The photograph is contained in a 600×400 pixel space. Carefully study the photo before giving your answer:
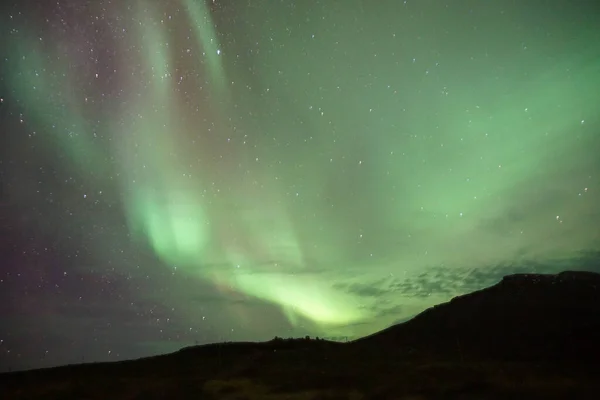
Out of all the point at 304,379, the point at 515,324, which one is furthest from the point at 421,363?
the point at 515,324

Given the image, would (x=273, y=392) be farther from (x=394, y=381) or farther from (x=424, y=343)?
(x=424, y=343)

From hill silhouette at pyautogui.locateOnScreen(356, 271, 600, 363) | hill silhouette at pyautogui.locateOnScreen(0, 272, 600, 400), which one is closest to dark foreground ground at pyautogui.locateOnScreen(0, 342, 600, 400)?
hill silhouette at pyautogui.locateOnScreen(0, 272, 600, 400)

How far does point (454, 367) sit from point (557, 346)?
10834mm

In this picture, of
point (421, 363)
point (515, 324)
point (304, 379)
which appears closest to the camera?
point (304, 379)

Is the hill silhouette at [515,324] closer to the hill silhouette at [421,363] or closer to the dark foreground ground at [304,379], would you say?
the hill silhouette at [421,363]

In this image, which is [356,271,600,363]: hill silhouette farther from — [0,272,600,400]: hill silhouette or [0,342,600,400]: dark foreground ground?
[0,342,600,400]: dark foreground ground

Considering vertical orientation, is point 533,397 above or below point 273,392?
below

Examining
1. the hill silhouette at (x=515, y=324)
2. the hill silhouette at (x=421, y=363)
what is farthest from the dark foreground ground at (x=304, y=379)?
the hill silhouette at (x=515, y=324)

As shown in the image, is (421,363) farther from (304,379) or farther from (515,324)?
(515,324)

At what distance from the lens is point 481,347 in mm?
32906

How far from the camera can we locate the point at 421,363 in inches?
1021

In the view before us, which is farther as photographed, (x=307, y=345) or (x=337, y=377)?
(x=307, y=345)

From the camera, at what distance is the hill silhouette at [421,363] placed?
20.5 meters

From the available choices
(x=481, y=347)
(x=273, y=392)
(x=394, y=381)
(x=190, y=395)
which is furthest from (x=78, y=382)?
(x=481, y=347)
